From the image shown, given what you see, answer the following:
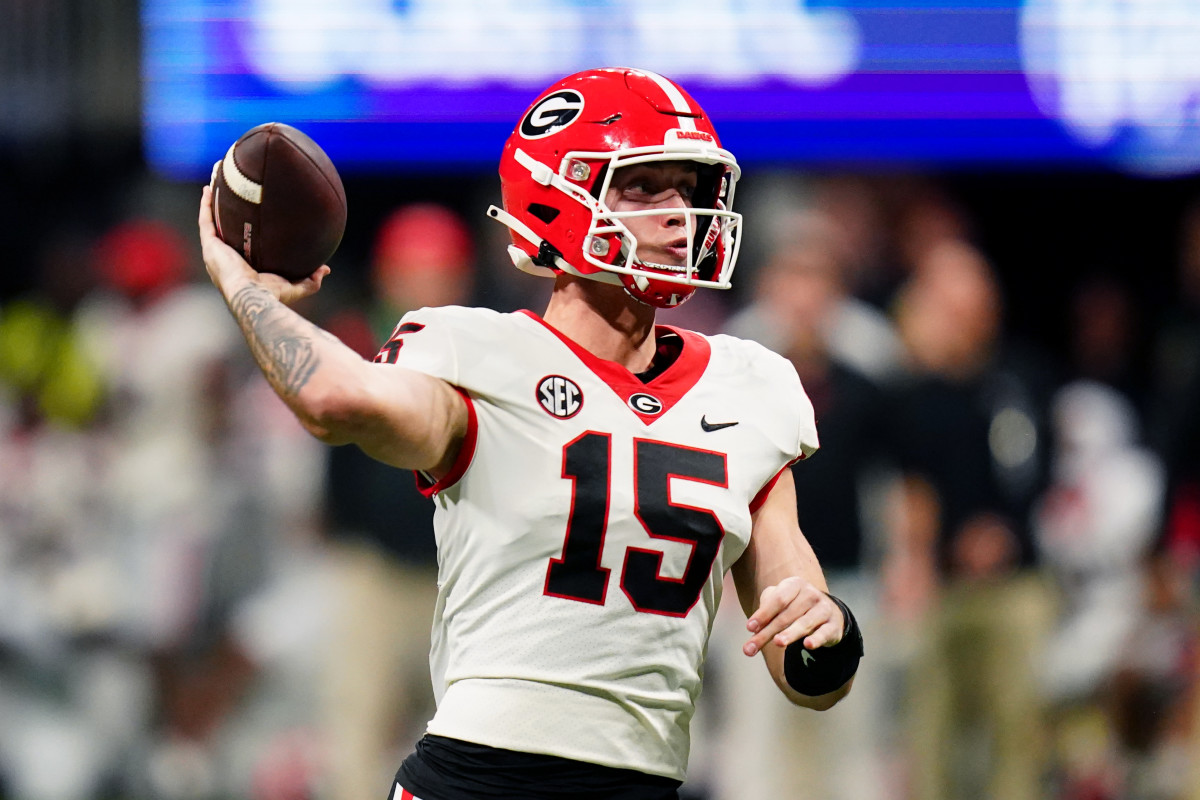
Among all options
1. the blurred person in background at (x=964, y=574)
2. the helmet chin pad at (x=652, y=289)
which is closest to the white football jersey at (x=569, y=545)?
the helmet chin pad at (x=652, y=289)

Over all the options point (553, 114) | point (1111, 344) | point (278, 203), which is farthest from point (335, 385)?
point (1111, 344)

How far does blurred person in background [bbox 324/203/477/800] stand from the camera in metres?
5.60

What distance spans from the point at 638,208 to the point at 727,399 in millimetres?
346

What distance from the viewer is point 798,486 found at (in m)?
5.49

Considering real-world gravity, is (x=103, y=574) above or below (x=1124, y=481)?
below

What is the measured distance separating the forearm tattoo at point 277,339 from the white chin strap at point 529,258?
1.49ft

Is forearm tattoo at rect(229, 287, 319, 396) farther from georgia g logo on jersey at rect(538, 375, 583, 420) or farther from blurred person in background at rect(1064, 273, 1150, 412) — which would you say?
blurred person in background at rect(1064, 273, 1150, 412)

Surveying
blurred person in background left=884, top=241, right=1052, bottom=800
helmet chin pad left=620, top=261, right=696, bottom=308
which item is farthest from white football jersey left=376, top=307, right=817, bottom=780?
blurred person in background left=884, top=241, right=1052, bottom=800

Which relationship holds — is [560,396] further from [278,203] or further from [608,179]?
[278,203]

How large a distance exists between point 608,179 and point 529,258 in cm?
25

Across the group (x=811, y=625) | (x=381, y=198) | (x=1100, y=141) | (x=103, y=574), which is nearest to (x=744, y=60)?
(x=1100, y=141)

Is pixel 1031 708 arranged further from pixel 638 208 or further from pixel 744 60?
pixel 638 208

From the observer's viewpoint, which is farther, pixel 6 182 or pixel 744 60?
pixel 6 182

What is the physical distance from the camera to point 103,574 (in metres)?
6.63
